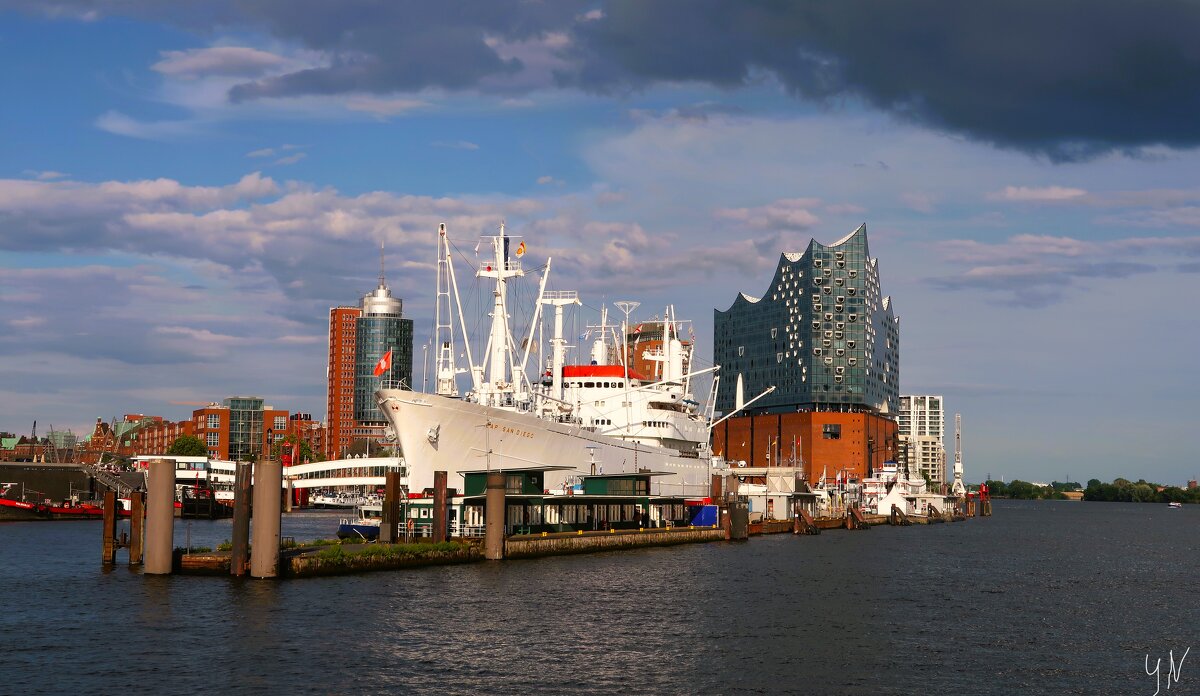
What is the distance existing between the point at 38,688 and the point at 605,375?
10387cm

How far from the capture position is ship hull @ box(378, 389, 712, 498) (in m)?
105

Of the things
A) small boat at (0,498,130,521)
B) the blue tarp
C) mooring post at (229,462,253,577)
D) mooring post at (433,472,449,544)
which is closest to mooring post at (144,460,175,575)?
mooring post at (229,462,253,577)

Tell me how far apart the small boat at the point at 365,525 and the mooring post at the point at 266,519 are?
3496 cm

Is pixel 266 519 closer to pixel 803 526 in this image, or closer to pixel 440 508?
pixel 440 508

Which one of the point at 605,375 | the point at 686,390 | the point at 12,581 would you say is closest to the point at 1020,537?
the point at 686,390

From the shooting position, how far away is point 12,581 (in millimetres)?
69188

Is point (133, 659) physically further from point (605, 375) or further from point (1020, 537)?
point (1020, 537)

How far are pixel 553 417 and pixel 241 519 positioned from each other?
218 ft

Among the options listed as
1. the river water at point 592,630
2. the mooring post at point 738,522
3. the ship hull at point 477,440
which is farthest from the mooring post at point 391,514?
the mooring post at point 738,522

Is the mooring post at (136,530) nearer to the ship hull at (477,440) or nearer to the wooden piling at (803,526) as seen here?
the ship hull at (477,440)

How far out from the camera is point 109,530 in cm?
7575

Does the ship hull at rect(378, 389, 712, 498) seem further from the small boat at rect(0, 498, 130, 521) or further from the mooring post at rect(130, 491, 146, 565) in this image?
the small boat at rect(0, 498, 130, 521)

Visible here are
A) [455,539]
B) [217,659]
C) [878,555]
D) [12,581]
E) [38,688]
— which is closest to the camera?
[38,688]

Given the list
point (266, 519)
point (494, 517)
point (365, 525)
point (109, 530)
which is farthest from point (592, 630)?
point (365, 525)
